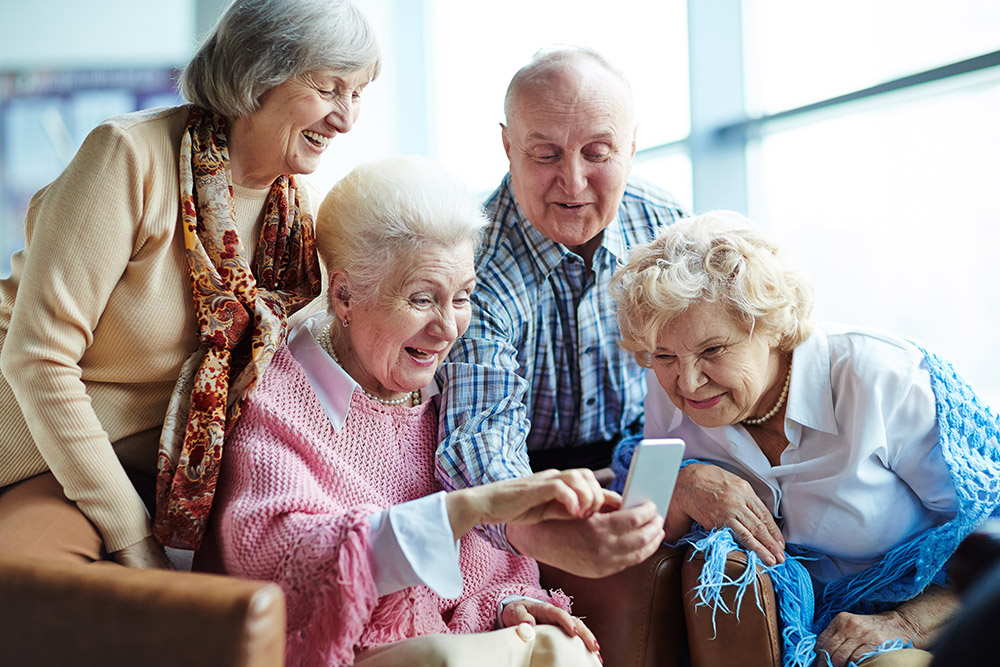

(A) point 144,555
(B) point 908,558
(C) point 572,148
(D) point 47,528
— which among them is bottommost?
(B) point 908,558

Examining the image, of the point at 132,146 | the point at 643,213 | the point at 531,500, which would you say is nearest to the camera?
the point at 531,500

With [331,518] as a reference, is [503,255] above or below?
above

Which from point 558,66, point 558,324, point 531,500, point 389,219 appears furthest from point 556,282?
point 531,500

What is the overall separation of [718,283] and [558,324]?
0.56 metres

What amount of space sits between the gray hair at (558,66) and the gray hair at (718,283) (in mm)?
447

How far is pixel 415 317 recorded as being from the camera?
1.71 m

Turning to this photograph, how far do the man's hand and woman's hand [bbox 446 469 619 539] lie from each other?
25 millimetres

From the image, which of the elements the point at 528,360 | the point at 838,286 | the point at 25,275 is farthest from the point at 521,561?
the point at 838,286

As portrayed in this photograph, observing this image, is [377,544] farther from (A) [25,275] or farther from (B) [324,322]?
(A) [25,275]

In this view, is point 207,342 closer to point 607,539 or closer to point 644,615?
point 607,539

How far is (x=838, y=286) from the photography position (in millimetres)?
3451

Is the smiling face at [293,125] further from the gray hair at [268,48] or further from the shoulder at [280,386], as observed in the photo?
the shoulder at [280,386]

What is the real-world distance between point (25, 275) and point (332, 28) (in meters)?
0.73

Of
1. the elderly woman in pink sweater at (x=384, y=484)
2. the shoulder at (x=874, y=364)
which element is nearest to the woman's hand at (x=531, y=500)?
the elderly woman in pink sweater at (x=384, y=484)
